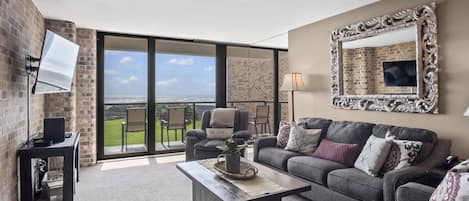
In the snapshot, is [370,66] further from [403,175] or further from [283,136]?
[403,175]

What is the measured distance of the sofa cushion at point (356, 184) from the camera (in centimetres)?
238

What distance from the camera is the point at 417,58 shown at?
3.02 metres

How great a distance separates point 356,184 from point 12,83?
330 centimetres

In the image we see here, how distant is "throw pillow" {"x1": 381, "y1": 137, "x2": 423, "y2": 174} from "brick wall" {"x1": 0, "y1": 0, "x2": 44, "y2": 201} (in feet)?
11.1

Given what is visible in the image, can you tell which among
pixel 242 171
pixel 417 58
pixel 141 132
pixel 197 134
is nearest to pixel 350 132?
pixel 417 58

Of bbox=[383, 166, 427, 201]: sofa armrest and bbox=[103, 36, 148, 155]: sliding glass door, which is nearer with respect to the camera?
bbox=[383, 166, 427, 201]: sofa armrest

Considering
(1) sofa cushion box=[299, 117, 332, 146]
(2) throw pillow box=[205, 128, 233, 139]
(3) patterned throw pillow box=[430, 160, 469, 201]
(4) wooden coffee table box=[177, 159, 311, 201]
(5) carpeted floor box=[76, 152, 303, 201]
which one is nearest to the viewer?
(3) patterned throw pillow box=[430, 160, 469, 201]

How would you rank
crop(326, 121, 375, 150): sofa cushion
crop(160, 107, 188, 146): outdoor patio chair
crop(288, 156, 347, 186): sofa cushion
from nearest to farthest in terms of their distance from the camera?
crop(288, 156, 347, 186): sofa cushion, crop(326, 121, 375, 150): sofa cushion, crop(160, 107, 188, 146): outdoor patio chair

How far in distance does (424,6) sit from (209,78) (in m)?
4.13

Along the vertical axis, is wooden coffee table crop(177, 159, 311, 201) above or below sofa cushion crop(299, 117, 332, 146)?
below

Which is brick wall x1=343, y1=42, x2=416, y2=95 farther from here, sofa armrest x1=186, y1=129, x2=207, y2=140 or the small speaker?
the small speaker

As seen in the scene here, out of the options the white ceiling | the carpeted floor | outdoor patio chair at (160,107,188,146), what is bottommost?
the carpeted floor

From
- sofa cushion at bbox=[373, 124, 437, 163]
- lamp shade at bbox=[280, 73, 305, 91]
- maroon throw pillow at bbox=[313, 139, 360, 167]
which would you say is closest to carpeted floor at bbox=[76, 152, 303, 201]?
maroon throw pillow at bbox=[313, 139, 360, 167]

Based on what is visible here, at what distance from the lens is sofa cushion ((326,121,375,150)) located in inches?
127
